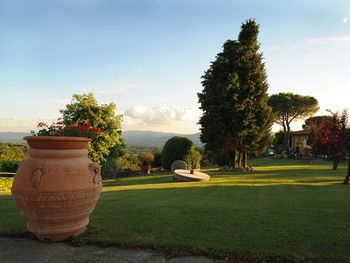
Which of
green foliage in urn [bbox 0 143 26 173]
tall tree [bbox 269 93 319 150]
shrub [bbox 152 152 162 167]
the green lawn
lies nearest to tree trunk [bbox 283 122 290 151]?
tall tree [bbox 269 93 319 150]

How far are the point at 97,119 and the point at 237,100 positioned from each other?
11.7m

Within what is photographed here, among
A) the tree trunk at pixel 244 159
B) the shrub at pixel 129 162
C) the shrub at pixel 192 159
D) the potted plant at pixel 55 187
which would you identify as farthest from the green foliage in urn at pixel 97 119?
the potted plant at pixel 55 187

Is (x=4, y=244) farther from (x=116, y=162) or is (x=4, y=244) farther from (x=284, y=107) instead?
(x=284, y=107)

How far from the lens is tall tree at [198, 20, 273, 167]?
23734 millimetres

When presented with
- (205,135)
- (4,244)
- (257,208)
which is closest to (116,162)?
(205,135)

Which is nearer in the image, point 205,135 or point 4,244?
point 4,244

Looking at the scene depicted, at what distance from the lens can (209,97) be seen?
79.6 ft

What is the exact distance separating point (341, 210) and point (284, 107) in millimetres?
48110

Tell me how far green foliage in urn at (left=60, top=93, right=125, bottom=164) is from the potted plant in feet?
65.7

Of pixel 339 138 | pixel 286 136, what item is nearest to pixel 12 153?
pixel 339 138

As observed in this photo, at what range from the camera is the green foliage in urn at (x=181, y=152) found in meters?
25.8

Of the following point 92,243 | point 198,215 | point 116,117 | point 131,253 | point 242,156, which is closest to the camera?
point 131,253

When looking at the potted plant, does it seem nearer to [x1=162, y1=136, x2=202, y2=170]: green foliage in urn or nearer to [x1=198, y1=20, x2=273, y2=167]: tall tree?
[x1=198, y1=20, x2=273, y2=167]: tall tree

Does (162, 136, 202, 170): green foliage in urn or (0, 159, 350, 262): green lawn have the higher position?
(162, 136, 202, 170): green foliage in urn
